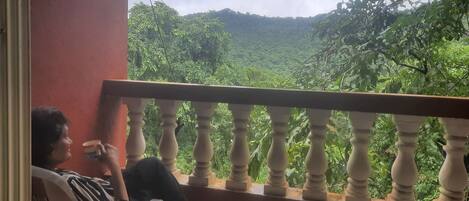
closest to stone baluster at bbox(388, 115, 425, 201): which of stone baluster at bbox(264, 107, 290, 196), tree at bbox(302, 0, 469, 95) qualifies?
stone baluster at bbox(264, 107, 290, 196)

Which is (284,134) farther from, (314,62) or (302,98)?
(314,62)

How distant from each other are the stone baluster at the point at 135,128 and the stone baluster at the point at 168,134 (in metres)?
0.06

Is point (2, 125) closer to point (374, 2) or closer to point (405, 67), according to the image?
point (374, 2)

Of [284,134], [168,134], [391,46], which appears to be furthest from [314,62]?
[168,134]

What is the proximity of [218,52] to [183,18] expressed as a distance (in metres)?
0.24

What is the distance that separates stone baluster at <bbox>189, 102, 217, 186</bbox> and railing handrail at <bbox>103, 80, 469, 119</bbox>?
7cm

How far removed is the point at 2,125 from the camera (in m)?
0.62

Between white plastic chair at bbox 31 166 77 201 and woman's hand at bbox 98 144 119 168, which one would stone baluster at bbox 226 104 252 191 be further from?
white plastic chair at bbox 31 166 77 201

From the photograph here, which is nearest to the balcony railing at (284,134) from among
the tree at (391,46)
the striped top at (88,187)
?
the striped top at (88,187)

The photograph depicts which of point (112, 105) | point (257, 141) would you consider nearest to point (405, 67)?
point (257, 141)

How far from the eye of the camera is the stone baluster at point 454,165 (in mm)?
1087

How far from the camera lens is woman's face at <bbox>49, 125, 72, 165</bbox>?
88cm

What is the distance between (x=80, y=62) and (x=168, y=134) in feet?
1.29

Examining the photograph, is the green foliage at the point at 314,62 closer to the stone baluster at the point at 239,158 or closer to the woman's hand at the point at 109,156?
the stone baluster at the point at 239,158
